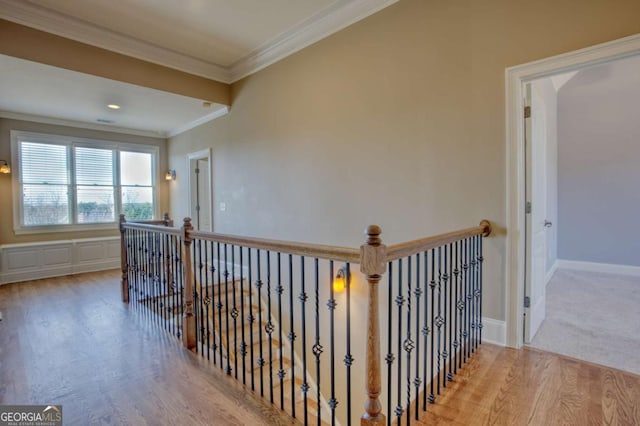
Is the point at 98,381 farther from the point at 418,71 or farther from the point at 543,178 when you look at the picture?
the point at 543,178

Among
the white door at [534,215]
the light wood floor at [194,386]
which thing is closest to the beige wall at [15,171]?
the light wood floor at [194,386]

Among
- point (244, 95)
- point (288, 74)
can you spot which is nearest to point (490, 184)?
point (288, 74)

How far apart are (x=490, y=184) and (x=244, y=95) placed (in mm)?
3776

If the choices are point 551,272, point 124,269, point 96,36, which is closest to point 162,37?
point 96,36

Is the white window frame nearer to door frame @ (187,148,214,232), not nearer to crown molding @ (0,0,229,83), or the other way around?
door frame @ (187,148,214,232)

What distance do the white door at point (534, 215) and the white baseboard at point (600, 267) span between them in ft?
9.49

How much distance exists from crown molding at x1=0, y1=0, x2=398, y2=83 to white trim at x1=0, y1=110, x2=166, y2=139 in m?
2.93

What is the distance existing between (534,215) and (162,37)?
4.51 m

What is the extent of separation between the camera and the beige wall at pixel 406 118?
2.31m

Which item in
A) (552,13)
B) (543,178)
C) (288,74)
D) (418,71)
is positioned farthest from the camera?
(288,74)

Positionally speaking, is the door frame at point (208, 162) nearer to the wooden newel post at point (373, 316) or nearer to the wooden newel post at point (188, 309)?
the wooden newel post at point (188, 309)

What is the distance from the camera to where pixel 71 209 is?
596 centimetres

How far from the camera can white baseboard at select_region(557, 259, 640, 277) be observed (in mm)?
4597

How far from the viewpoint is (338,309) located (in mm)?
3588
